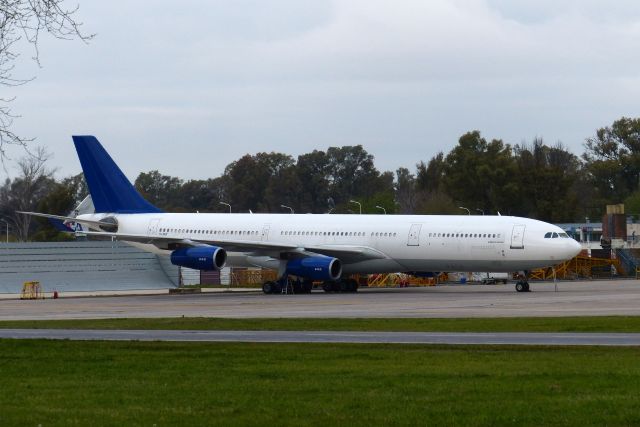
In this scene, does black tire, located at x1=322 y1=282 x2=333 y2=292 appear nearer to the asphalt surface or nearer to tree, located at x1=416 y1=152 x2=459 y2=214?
the asphalt surface

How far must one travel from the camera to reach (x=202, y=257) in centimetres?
5472

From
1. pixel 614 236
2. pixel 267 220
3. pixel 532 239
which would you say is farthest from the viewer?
pixel 614 236

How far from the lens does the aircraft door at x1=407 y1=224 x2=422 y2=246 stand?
178ft

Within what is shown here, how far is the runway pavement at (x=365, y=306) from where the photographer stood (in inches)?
1442

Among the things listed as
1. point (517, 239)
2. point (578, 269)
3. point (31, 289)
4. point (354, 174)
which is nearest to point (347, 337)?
point (517, 239)

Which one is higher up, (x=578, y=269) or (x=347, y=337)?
(x=578, y=269)

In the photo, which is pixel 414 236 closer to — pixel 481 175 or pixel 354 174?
pixel 481 175

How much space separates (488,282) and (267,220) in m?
15.5

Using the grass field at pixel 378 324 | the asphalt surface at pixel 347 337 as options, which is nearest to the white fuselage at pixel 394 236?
the grass field at pixel 378 324

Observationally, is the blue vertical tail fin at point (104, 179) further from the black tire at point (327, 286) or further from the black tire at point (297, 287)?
the black tire at point (327, 286)

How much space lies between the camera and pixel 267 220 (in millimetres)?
59875

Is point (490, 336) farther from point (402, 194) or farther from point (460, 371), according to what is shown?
point (402, 194)

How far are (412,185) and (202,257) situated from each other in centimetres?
9790

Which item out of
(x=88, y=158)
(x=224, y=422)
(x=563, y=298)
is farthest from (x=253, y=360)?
(x=88, y=158)
